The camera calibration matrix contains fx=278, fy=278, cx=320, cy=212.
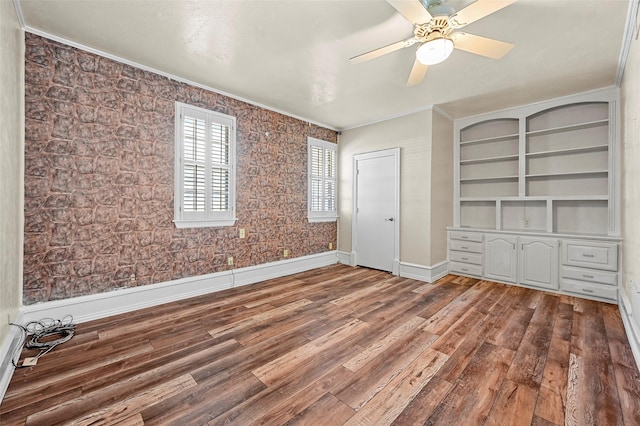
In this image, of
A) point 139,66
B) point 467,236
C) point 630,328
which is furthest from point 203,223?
point 630,328

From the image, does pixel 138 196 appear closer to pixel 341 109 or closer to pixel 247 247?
pixel 247 247

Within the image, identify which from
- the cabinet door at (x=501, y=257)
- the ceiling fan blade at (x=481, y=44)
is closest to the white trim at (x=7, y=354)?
the ceiling fan blade at (x=481, y=44)

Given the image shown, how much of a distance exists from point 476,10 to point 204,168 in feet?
10.3

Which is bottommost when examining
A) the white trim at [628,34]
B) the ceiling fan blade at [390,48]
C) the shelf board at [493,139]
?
the shelf board at [493,139]

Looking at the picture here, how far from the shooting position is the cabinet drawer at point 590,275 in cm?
329

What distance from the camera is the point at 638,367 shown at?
6.45 feet

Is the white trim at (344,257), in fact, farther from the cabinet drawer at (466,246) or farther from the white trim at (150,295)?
the cabinet drawer at (466,246)

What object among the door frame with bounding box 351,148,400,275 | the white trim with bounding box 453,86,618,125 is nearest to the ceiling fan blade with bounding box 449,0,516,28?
the door frame with bounding box 351,148,400,275

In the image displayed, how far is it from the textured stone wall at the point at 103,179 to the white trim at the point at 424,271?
2.56m

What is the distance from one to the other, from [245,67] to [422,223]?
3.23 metres

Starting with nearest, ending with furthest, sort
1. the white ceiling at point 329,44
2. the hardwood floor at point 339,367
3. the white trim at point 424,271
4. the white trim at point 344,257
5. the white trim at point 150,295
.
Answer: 1. the hardwood floor at point 339,367
2. the white ceiling at point 329,44
3. the white trim at point 150,295
4. the white trim at point 424,271
5. the white trim at point 344,257

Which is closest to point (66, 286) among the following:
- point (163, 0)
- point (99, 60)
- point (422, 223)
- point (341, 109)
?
point (99, 60)

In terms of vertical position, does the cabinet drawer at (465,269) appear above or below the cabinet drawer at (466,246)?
below

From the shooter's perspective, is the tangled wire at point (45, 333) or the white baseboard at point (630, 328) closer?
the white baseboard at point (630, 328)
